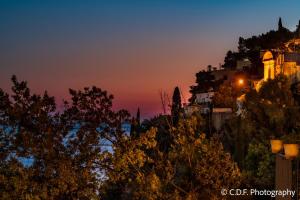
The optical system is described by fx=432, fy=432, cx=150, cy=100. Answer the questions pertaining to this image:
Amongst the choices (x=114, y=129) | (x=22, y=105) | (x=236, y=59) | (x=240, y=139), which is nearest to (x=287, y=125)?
(x=240, y=139)

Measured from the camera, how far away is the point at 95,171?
10.4 m

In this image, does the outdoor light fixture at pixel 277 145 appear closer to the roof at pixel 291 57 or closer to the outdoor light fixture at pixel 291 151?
the outdoor light fixture at pixel 291 151

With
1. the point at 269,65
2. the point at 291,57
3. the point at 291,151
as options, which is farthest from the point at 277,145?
the point at 269,65

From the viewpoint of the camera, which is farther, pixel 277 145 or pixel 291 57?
pixel 291 57

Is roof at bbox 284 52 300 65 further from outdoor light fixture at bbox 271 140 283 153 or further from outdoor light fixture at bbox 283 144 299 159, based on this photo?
outdoor light fixture at bbox 283 144 299 159

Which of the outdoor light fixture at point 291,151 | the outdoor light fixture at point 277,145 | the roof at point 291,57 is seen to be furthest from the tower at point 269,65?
the outdoor light fixture at point 291,151

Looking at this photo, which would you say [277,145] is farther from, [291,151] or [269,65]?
[269,65]

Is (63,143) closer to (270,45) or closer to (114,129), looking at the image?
(114,129)

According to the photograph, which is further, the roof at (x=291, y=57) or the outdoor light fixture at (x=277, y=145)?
the roof at (x=291, y=57)

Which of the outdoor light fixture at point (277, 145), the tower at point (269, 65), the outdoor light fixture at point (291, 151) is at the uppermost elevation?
the tower at point (269, 65)

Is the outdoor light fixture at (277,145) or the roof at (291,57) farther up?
the roof at (291,57)

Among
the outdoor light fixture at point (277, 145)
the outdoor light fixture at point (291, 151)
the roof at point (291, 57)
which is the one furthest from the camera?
the roof at point (291, 57)

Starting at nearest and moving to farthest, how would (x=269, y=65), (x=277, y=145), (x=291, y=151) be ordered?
(x=291, y=151)
(x=277, y=145)
(x=269, y=65)

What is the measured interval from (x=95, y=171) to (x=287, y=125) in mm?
11573
